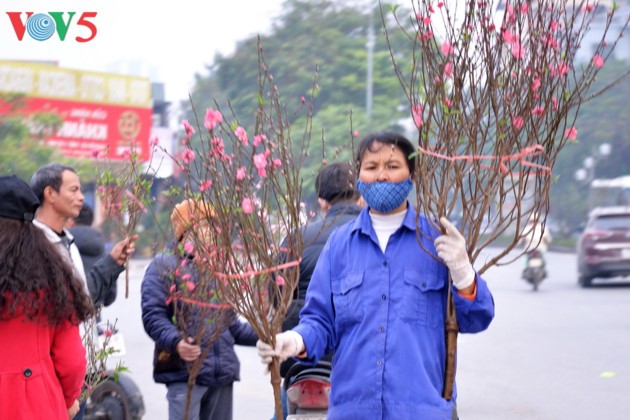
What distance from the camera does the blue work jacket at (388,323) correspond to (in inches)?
124

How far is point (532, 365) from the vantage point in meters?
10.5

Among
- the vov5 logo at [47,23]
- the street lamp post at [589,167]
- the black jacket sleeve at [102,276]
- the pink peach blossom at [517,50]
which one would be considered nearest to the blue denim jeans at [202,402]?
the black jacket sleeve at [102,276]

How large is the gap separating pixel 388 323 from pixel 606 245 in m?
16.5

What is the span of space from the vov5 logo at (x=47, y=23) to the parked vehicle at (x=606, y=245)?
14.0 meters

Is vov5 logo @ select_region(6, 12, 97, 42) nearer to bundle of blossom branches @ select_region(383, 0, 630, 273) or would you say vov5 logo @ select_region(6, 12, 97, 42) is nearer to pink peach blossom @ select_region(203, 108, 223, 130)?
pink peach blossom @ select_region(203, 108, 223, 130)

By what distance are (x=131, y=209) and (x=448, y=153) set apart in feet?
6.45

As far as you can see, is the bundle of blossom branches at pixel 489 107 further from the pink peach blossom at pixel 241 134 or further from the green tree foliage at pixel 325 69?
the green tree foliage at pixel 325 69

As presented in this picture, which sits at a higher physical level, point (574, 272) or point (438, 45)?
point (438, 45)

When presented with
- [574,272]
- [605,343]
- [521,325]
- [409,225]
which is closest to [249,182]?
[409,225]

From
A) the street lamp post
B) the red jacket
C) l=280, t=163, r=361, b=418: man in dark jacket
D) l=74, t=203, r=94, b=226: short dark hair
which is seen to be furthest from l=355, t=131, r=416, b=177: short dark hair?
the street lamp post

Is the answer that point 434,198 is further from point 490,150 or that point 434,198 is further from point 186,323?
point 186,323

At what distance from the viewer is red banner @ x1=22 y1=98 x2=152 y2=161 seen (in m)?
28.4

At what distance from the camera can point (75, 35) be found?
6.57 m

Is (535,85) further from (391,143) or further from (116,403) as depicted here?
(116,403)
